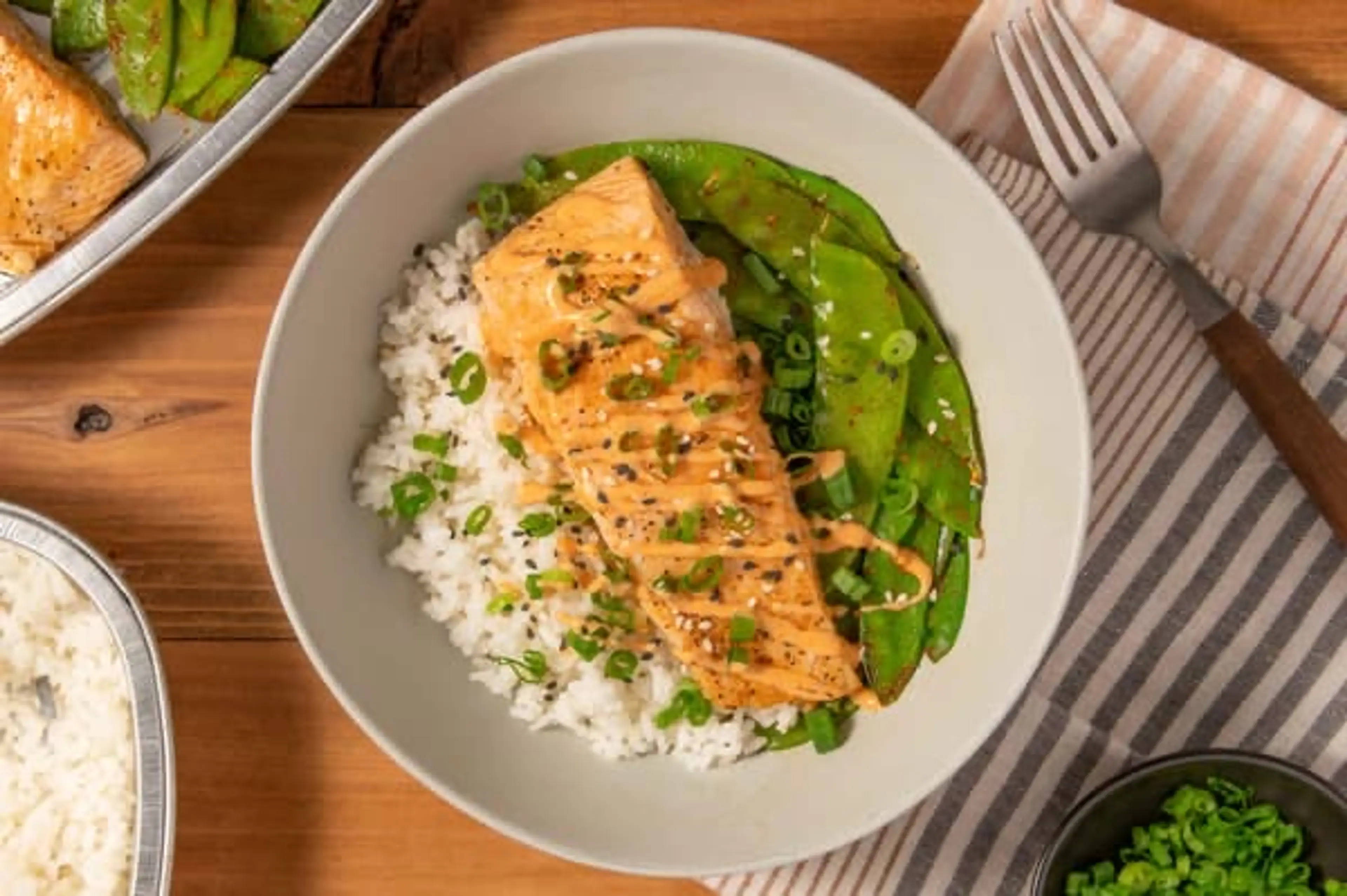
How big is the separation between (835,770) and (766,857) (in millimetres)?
161

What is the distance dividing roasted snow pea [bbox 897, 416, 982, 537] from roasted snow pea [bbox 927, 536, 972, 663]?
33 millimetres

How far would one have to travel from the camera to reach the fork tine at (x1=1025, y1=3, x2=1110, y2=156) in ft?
7.23

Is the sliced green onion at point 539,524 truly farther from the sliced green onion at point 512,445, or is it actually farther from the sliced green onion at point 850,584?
the sliced green onion at point 850,584

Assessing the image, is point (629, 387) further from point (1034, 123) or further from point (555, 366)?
point (1034, 123)

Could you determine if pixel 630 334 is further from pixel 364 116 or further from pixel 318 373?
pixel 364 116

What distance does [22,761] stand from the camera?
2404mm

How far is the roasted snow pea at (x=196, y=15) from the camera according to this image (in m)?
2.24

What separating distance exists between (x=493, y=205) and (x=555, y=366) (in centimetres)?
25

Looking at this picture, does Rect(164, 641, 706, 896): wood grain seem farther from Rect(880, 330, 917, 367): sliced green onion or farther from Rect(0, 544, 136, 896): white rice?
Rect(880, 330, 917, 367): sliced green onion

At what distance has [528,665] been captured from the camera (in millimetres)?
2227

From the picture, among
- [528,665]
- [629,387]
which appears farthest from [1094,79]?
[528,665]

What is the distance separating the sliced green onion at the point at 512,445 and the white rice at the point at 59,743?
614mm

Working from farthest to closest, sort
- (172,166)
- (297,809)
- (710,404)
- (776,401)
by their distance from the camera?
(297,809) → (172,166) → (776,401) → (710,404)

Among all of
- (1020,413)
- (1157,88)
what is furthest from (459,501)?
(1157,88)
